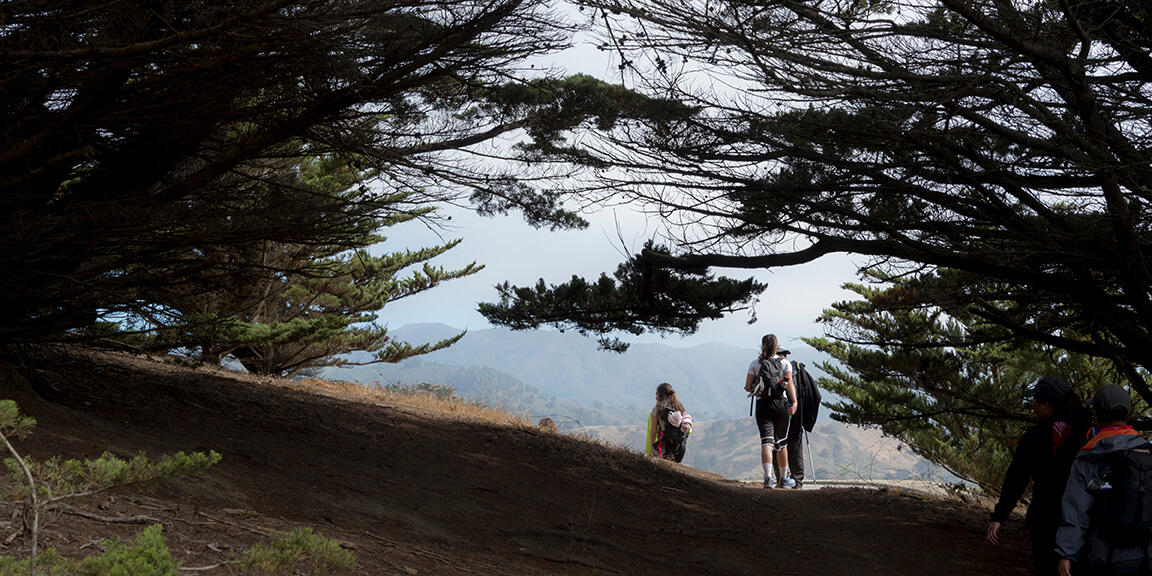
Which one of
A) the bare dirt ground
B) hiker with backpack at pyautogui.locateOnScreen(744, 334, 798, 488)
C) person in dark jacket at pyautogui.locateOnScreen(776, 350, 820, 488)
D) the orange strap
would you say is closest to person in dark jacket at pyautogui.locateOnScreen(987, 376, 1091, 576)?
the orange strap

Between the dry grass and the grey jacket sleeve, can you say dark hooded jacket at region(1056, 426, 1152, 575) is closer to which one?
the grey jacket sleeve

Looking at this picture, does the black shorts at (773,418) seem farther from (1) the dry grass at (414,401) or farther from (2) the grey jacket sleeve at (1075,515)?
(2) the grey jacket sleeve at (1075,515)

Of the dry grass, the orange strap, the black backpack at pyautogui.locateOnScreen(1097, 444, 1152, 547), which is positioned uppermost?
the orange strap

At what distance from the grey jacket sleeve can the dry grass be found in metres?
7.55

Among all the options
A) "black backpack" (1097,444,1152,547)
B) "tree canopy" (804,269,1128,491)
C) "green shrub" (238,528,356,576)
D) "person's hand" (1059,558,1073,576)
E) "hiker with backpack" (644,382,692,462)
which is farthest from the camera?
"hiker with backpack" (644,382,692,462)

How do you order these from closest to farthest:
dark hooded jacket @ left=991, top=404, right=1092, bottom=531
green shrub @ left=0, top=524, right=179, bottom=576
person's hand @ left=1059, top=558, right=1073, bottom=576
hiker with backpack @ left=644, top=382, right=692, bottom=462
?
green shrub @ left=0, top=524, right=179, bottom=576 < person's hand @ left=1059, top=558, right=1073, bottom=576 < dark hooded jacket @ left=991, top=404, right=1092, bottom=531 < hiker with backpack @ left=644, top=382, right=692, bottom=462

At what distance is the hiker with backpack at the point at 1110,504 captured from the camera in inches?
158

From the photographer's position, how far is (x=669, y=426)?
513 inches

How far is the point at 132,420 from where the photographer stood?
689cm

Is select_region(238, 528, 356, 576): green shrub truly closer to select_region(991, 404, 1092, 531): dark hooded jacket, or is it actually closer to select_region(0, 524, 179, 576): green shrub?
select_region(0, 524, 179, 576): green shrub

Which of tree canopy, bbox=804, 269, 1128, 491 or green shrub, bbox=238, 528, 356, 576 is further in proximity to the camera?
tree canopy, bbox=804, 269, 1128, 491

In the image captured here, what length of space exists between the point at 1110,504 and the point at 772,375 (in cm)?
620

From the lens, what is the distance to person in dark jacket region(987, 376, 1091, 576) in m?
4.96

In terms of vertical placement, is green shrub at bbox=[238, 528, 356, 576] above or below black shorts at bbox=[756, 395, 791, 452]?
below
